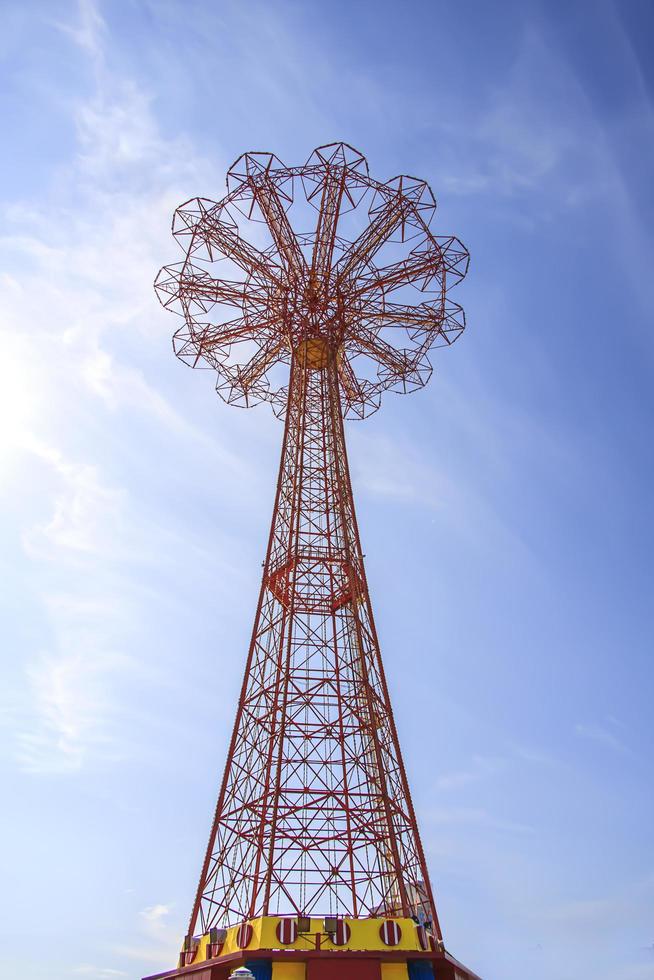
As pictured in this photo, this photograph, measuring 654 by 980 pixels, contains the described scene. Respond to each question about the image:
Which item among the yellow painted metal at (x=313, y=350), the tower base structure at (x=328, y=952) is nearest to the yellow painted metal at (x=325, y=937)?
the tower base structure at (x=328, y=952)

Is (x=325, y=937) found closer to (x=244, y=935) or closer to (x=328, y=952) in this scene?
(x=328, y=952)

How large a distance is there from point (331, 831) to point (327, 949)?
184 inches

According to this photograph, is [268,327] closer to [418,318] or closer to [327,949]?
[418,318]

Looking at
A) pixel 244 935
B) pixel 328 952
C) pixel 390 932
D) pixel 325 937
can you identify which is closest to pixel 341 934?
pixel 325 937

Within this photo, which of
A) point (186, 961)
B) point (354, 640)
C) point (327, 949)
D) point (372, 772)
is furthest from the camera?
point (354, 640)

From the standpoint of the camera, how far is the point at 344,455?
36.9 meters

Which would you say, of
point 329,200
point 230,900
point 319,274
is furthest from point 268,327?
point 230,900

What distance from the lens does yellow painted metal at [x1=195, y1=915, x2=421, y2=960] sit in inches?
891

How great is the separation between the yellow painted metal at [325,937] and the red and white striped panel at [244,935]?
9cm

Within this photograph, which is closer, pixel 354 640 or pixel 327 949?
pixel 327 949

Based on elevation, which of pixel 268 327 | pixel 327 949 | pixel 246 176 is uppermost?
pixel 246 176

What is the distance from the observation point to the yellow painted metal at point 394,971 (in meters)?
22.7

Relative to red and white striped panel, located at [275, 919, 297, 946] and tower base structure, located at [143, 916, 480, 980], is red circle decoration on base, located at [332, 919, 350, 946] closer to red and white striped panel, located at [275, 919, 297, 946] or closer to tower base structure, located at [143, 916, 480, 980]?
tower base structure, located at [143, 916, 480, 980]

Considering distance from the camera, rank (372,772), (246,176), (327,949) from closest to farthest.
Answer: (327,949) < (372,772) < (246,176)
